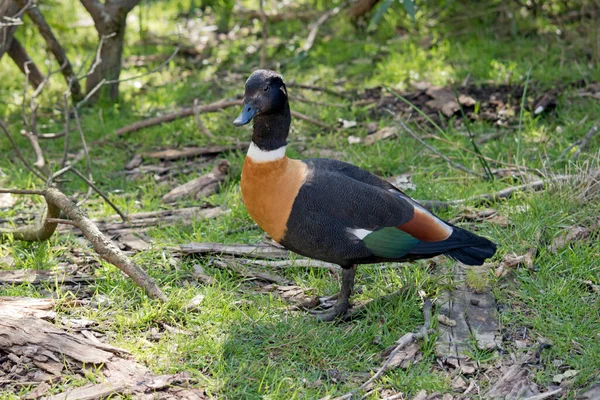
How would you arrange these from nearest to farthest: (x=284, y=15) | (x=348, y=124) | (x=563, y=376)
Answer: (x=563, y=376), (x=348, y=124), (x=284, y=15)

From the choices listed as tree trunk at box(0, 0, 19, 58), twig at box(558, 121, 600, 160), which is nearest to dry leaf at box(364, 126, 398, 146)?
twig at box(558, 121, 600, 160)

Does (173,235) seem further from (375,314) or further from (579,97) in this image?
(579,97)

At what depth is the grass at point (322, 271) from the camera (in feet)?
11.7

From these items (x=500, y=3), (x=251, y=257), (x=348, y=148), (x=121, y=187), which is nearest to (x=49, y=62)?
(x=121, y=187)

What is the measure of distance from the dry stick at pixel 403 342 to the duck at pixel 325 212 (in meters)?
0.30

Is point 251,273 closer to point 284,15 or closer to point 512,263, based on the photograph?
point 512,263

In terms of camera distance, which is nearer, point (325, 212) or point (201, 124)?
point (325, 212)

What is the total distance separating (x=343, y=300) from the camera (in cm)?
392

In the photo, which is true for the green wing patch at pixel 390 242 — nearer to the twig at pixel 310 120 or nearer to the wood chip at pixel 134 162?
the twig at pixel 310 120

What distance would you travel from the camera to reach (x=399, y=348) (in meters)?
3.55

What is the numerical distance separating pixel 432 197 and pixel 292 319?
1621 millimetres

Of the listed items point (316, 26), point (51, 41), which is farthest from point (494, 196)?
point (51, 41)

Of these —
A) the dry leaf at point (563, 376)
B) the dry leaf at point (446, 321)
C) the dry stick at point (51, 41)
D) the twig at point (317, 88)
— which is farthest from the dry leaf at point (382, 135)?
the dry leaf at point (563, 376)

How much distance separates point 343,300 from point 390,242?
423 millimetres
